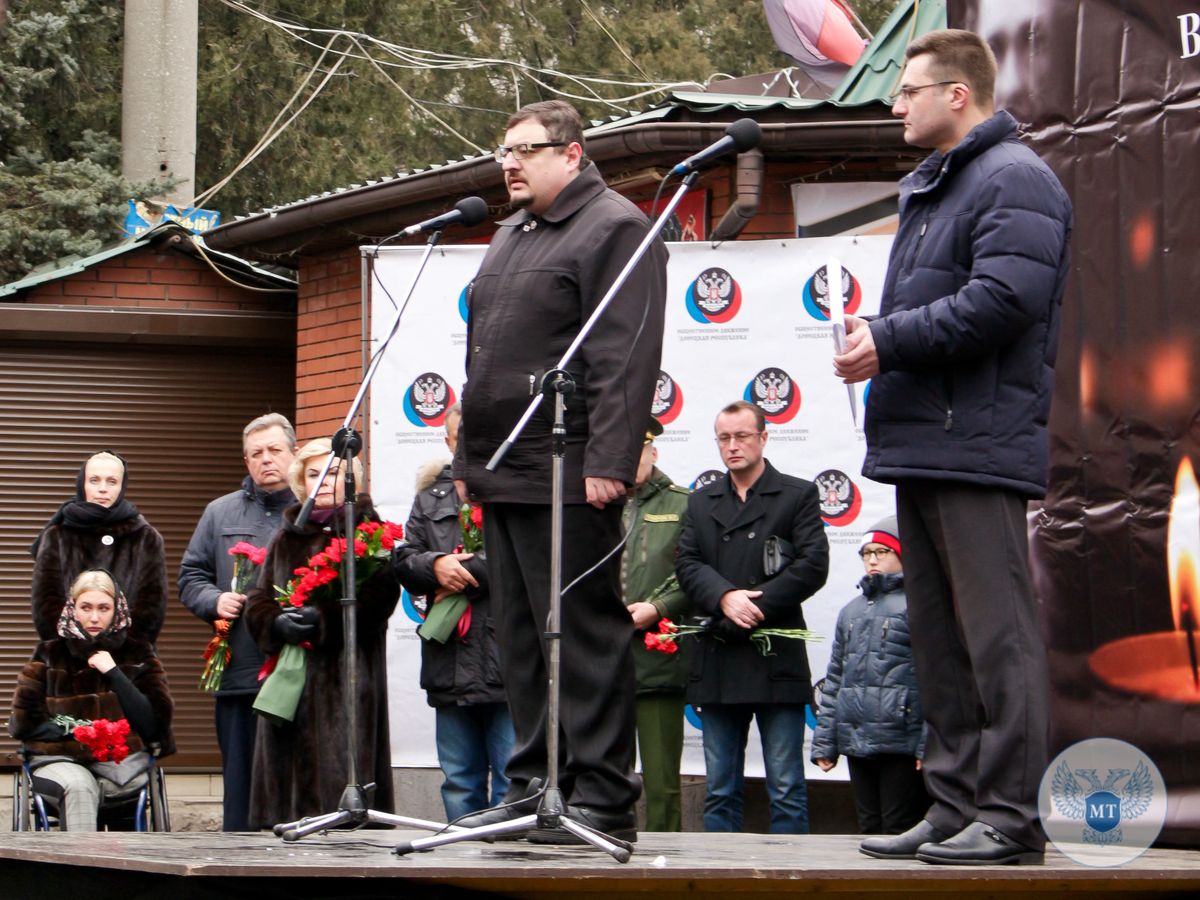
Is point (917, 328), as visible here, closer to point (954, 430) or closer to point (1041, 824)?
point (954, 430)

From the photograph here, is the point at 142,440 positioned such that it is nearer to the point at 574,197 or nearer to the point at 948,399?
A: the point at 574,197

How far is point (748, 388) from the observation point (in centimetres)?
873

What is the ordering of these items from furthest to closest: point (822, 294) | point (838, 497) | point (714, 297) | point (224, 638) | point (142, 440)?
point (142, 440), point (714, 297), point (822, 294), point (838, 497), point (224, 638)

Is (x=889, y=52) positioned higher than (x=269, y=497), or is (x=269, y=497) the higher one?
(x=889, y=52)

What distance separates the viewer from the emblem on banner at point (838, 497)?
849 cm

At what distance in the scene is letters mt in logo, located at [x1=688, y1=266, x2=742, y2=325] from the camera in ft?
28.7

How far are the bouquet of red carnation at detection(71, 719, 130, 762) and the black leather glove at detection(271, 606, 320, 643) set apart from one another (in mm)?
1181

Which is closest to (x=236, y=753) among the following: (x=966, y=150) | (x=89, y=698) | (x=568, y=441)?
(x=89, y=698)

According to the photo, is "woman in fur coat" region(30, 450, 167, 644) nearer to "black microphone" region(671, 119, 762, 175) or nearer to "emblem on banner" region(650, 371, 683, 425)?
"emblem on banner" region(650, 371, 683, 425)

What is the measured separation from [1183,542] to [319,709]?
3418mm

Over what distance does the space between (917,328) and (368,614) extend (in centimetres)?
344

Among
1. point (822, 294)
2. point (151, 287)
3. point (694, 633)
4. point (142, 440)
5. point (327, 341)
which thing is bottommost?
point (694, 633)

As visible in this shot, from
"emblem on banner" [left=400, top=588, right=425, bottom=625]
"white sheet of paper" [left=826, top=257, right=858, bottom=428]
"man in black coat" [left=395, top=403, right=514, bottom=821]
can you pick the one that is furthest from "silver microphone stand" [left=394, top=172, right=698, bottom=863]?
"emblem on banner" [left=400, top=588, right=425, bottom=625]

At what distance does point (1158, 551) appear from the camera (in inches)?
222
